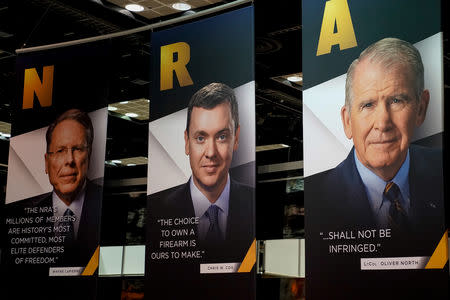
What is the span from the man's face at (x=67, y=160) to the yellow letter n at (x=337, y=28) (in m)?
2.94

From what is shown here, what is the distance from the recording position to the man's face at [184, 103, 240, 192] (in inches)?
232

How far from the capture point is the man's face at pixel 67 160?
691 centimetres

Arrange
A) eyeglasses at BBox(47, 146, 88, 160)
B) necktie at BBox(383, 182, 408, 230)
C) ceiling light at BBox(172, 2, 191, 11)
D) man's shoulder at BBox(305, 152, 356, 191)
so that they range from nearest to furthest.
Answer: necktie at BBox(383, 182, 408, 230) → man's shoulder at BBox(305, 152, 356, 191) → eyeglasses at BBox(47, 146, 88, 160) → ceiling light at BBox(172, 2, 191, 11)

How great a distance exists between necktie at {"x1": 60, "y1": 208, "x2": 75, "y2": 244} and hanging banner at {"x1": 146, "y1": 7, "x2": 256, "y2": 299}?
0.99 meters

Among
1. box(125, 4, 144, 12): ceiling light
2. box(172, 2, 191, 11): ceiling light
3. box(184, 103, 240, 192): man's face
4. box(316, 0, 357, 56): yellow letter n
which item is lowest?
box(184, 103, 240, 192): man's face

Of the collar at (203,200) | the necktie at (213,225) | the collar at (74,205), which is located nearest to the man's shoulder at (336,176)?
the collar at (203,200)

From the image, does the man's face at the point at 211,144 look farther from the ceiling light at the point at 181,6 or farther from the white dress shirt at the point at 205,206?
the ceiling light at the point at 181,6

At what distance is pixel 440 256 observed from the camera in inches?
176

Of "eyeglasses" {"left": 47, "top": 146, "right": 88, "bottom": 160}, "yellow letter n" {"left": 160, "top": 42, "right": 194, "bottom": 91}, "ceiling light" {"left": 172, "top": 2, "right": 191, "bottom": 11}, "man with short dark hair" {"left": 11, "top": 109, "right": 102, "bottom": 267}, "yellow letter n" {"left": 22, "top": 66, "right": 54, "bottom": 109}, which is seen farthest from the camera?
"ceiling light" {"left": 172, "top": 2, "right": 191, "bottom": 11}

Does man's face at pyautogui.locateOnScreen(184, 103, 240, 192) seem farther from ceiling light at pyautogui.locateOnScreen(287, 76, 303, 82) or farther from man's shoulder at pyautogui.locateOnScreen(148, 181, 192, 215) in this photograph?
ceiling light at pyautogui.locateOnScreen(287, 76, 303, 82)

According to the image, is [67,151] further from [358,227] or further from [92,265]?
[358,227]

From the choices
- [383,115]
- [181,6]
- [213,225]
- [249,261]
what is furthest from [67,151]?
[383,115]

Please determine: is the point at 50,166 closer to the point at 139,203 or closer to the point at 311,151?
the point at 311,151

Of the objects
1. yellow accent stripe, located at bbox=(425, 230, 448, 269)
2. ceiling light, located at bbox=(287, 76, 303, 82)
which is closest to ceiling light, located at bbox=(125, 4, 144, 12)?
ceiling light, located at bbox=(287, 76, 303, 82)
